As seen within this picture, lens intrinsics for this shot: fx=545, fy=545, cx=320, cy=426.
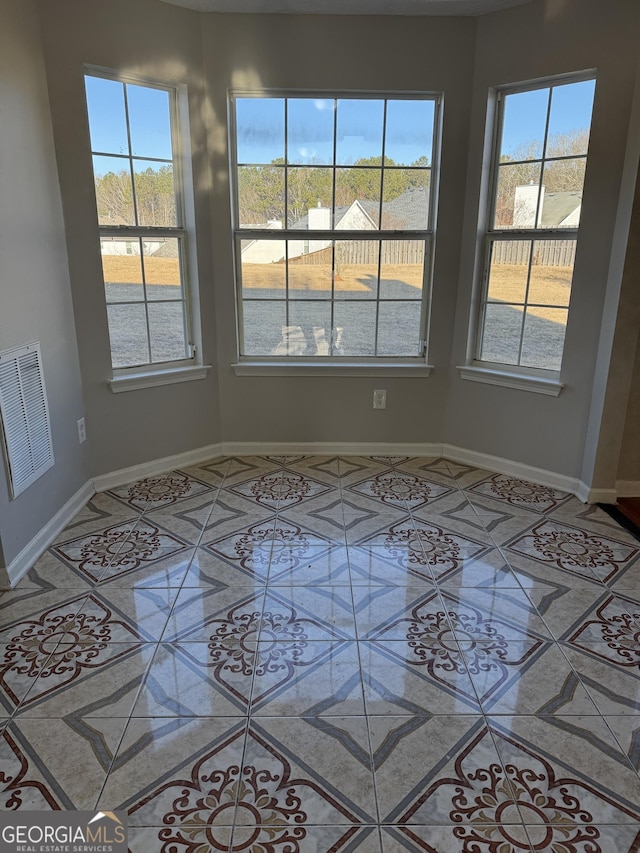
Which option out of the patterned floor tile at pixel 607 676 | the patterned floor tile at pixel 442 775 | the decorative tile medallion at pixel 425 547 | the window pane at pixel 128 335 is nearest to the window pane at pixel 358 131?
the window pane at pixel 128 335

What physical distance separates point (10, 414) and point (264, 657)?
149cm

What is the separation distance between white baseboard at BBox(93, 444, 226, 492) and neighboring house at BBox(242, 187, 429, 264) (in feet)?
4.28

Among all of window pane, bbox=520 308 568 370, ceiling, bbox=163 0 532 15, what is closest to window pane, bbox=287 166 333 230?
ceiling, bbox=163 0 532 15

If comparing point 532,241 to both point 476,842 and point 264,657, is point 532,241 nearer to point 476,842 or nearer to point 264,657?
point 264,657

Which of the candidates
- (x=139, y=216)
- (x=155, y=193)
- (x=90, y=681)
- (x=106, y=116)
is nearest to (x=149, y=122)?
(x=106, y=116)

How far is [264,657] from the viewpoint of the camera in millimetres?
1936

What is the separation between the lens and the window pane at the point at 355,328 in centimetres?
362

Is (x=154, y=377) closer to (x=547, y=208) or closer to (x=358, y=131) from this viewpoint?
A: (x=358, y=131)

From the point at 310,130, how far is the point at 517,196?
4.29ft

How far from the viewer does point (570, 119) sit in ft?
9.71

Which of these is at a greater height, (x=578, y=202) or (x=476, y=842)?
(x=578, y=202)

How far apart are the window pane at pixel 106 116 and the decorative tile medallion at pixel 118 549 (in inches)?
80.2

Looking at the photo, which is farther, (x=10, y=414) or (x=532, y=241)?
(x=532, y=241)

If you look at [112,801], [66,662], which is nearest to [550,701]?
[112,801]
